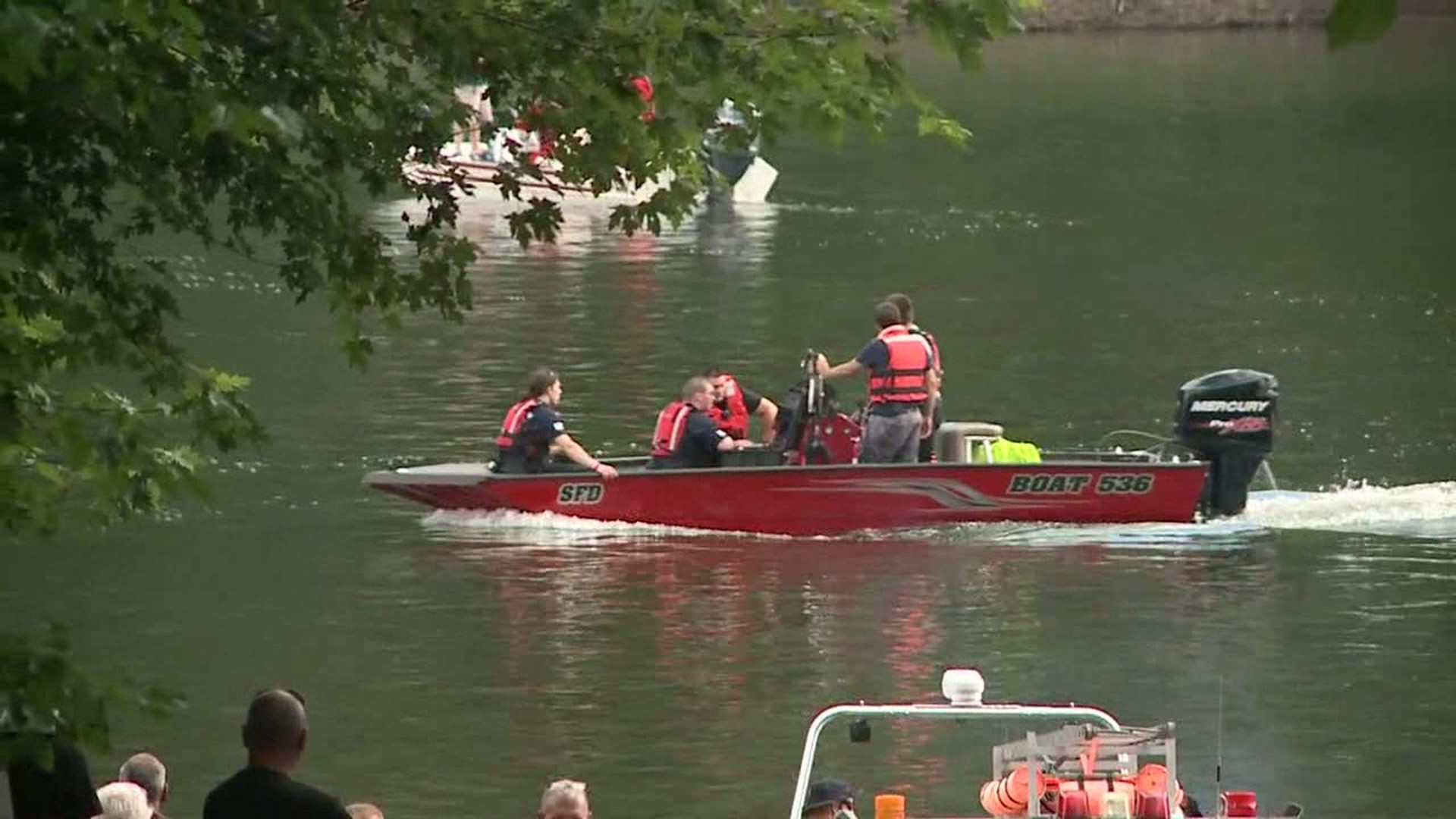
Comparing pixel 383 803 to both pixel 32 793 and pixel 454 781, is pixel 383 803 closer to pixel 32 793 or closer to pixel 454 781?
pixel 454 781

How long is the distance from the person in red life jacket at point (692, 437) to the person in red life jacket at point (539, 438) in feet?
1.31

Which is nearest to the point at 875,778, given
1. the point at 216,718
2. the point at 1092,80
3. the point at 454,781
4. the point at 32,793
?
the point at 454,781

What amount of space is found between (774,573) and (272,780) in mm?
14700

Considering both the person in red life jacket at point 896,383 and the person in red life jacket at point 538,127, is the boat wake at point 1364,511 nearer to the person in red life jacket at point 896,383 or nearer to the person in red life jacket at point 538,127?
the person in red life jacket at point 896,383

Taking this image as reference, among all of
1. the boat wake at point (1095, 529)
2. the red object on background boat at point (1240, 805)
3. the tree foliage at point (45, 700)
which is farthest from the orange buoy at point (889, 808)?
the boat wake at point (1095, 529)

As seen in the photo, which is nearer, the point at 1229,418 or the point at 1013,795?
the point at 1013,795

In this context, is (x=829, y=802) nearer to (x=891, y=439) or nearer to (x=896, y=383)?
A: (x=896, y=383)

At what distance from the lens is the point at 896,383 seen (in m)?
22.4

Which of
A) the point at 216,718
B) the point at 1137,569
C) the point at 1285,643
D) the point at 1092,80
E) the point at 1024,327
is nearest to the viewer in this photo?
the point at 216,718

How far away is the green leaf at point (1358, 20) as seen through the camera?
4473mm

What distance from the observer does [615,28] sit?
9547mm

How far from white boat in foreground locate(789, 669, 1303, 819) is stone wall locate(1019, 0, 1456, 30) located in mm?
87643

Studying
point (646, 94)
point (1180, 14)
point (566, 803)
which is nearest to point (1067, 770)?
point (566, 803)

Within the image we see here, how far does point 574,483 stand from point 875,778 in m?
6.97
